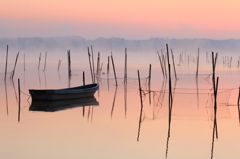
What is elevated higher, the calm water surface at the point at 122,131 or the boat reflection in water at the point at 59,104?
the calm water surface at the point at 122,131

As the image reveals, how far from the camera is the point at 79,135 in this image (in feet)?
34.1

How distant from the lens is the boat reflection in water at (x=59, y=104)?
48.2 ft

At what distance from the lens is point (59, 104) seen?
15.7 meters

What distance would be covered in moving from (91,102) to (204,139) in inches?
271

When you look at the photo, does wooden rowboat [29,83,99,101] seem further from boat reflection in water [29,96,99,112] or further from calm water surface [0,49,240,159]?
calm water surface [0,49,240,159]

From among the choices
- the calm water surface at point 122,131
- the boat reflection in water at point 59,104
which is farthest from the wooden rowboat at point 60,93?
the calm water surface at point 122,131

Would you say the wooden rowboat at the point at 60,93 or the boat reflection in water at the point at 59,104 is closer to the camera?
the boat reflection in water at the point at 59,104

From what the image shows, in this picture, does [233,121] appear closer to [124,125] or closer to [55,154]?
[124,125]

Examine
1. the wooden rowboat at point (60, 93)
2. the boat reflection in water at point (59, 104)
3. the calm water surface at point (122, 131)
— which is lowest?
the boat reflection in water at point (59, 104)

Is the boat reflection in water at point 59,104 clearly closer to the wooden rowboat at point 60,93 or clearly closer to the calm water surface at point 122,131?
the wooden rowboat at point 60,93

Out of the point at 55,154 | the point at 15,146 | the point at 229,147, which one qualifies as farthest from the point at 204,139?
the point at 15,146

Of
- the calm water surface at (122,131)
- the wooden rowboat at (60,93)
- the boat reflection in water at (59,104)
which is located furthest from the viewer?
the wooden rowboat at (60,93)

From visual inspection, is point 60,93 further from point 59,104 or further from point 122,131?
point 122,131

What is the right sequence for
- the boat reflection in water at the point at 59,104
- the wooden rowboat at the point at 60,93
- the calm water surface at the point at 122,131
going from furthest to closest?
the wooden rowboat at the point at 60,93, the boat reflection in water at the point at 59,104, the calm water surface at the point at 122,131
